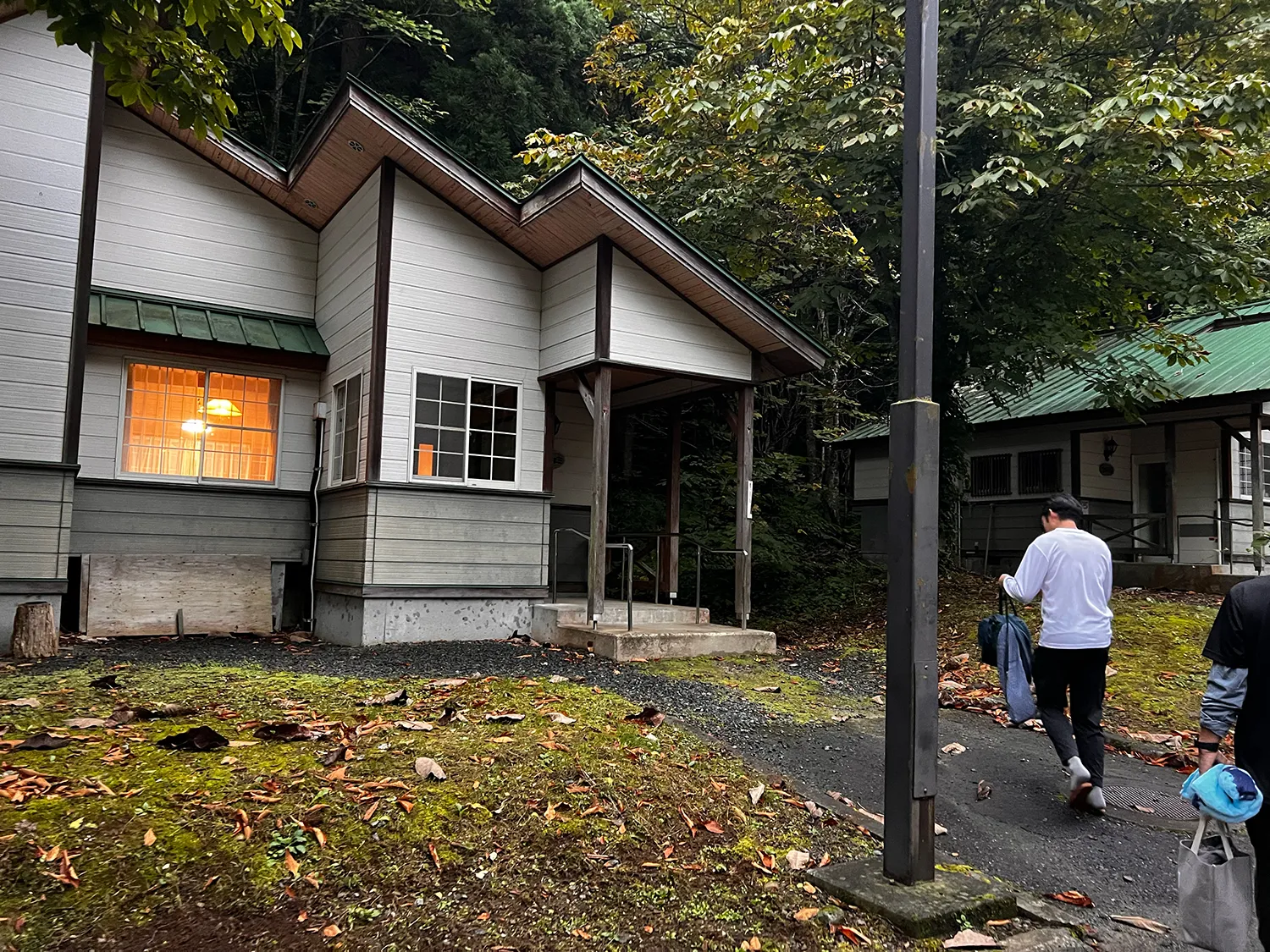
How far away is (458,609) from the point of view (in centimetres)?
1047

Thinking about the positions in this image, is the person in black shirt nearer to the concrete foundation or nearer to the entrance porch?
the entrance porch

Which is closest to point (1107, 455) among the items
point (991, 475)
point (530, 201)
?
point (991, 475)

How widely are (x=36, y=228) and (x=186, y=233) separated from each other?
8.83 ft

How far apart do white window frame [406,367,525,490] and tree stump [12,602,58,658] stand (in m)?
3.84

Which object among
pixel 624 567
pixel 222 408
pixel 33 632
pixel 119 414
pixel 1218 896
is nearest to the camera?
pixel 1218 896

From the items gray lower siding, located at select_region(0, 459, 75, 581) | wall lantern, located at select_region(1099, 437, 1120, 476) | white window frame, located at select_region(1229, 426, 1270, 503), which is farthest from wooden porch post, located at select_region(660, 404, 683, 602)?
white window frame, located at select_region(1229, 426, 1270, 503)

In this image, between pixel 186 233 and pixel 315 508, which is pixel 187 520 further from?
pixel 186 233

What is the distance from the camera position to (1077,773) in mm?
5207

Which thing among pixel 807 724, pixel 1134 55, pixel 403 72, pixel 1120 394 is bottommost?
pixel 807 724

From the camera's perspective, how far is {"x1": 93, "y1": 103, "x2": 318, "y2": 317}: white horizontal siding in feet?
36.4

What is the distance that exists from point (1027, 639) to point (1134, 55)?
1084 cm

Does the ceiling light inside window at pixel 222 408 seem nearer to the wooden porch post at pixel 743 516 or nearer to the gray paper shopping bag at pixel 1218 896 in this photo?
the wooden porch post at pixel 743 516

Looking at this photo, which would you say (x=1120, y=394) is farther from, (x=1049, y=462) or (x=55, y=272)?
(x=55, y=272)

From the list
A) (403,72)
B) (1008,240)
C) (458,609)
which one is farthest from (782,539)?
(403,72)
